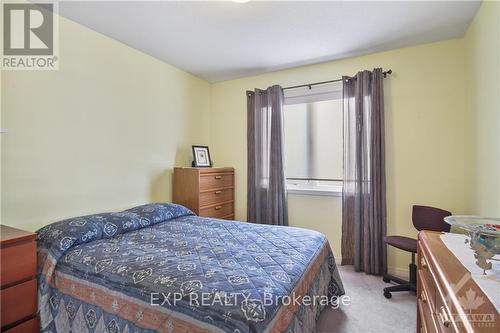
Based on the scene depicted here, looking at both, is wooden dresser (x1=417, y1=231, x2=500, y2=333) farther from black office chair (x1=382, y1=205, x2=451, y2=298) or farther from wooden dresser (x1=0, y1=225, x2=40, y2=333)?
wooden dresser (x1=0, y1=225, x2=40, y2=333)

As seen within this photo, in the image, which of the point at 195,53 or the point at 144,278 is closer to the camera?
the point at 144,278

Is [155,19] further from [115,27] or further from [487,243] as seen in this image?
[487,243]

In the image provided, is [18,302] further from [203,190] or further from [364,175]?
[364,175]

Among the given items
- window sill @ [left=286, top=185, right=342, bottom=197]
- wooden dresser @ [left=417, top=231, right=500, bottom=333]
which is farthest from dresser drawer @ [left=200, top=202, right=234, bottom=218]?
wooden dresser @ [left=417, top=231, right=500, bottom=333]

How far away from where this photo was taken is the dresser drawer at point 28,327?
1.52m

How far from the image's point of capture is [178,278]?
133 cm

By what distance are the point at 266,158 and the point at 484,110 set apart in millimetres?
2302

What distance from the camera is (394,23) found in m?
2.35

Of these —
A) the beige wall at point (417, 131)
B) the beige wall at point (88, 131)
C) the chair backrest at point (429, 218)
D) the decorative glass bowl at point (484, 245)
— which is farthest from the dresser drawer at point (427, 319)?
the beige wall at point (88, 131)

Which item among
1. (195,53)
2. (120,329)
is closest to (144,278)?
(120,329)

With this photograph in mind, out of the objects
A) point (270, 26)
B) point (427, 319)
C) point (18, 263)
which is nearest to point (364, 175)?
point (427, 319)

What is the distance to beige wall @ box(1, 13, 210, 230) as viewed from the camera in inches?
78.4

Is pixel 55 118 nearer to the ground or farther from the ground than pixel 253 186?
farther from the ground

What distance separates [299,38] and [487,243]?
2372mm
